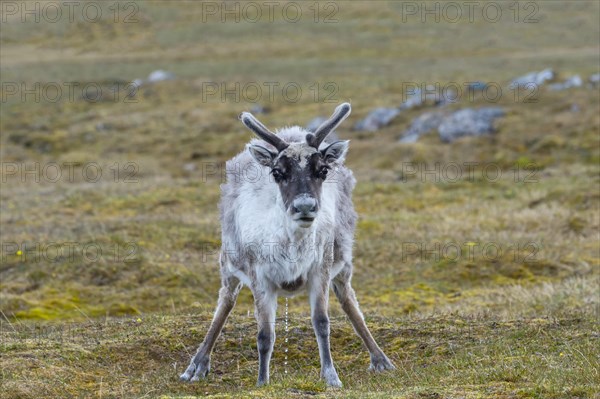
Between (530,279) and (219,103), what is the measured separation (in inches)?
2236

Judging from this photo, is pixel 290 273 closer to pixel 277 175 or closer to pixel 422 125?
pixel 277 175

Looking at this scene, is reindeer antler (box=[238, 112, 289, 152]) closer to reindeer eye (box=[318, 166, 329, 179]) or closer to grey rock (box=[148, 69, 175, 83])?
reindeer eye (box=[318, 166, 329, 179])

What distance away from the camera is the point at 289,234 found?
476 inches

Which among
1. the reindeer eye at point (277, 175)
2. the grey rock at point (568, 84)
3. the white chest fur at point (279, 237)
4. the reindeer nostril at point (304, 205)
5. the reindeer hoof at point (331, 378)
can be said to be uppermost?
the grey rock at point (568, 84)

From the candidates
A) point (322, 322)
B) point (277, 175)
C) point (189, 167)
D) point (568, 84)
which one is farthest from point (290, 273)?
point (568, 84)

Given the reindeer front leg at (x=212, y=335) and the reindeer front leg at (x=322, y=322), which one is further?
the reindeer front leg at (x=212, y=335)

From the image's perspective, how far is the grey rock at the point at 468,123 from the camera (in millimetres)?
48781

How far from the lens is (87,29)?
13525cm

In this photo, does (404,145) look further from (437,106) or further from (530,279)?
(530,279)

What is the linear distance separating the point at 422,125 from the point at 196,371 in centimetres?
3994

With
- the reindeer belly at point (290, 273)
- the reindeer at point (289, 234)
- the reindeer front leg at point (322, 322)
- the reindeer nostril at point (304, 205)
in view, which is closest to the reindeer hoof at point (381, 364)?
the reindeer at point (289, 234)

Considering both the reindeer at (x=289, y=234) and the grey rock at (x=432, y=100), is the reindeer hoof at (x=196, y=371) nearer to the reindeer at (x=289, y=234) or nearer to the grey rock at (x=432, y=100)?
the reindeer at (x=289, y=234)

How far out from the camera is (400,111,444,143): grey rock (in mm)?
50656

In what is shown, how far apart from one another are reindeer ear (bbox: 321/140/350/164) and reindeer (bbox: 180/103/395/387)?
0.05 ft
